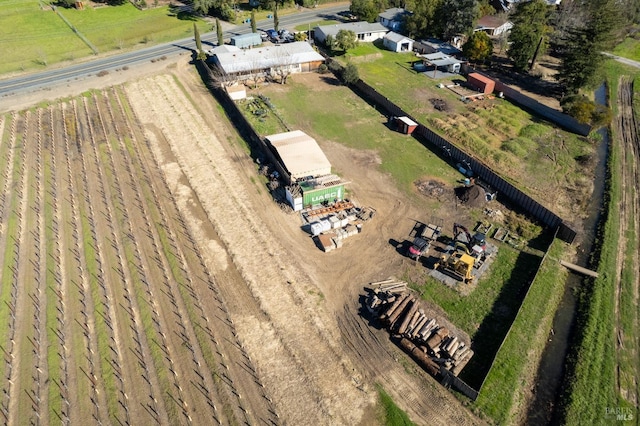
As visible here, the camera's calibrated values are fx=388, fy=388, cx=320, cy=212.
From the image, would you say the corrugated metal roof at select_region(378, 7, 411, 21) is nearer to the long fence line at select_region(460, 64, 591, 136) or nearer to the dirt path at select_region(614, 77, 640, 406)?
the long fence line at select_region(460, 64, 591, 136)

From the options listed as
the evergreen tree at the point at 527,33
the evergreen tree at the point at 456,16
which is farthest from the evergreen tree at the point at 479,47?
the evergreen tree at the point at 456,16

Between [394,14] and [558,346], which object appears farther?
[394,14]

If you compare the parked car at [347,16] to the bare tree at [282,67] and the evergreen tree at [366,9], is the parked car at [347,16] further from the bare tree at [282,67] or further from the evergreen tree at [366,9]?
the bare tree at [282,67]

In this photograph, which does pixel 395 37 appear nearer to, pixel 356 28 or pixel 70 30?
pixel 356 28

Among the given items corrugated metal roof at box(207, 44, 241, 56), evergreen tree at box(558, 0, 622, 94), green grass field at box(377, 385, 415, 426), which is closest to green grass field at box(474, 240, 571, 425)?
green grass field at box(377, 385, 415, 426)

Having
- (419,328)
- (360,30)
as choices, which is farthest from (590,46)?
(419,328)

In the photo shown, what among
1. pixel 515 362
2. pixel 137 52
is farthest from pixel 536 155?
pixel 137 52

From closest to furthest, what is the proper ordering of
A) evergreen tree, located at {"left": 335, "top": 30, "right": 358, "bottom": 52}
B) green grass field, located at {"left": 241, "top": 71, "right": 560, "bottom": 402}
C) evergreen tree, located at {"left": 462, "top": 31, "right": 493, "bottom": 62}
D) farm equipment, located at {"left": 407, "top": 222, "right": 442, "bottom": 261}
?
green grass field, located at {"left": 241, "top": 71, "right": 560, "bottom": 402}
farm equipment, located at {"left": 407, "top": 222, "right": 442, "bottom": 261}
evergreen tree, located at {"left": 462, "top": 31, "right": 493, "bottom": 62}
evergreen tree, located at {"left": 335, "top": 30, "right": 358, "bottom": 52}
